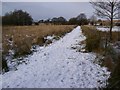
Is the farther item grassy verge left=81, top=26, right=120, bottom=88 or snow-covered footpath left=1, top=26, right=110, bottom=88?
snow-covered footpath left=1, top=26, right=110, bottom=88

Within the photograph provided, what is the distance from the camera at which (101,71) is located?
334 inches

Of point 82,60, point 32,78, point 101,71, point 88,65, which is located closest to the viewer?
point 32,78

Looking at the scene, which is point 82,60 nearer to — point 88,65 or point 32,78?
point 88,65

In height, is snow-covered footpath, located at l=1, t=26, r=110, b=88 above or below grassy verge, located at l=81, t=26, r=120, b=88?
below

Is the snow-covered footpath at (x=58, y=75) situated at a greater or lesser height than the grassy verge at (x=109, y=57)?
lesser

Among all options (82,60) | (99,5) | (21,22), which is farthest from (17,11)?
(82,60)

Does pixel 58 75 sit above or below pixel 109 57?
below

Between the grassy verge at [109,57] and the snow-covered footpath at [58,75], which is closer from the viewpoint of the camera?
the grassy verge at [109,57]

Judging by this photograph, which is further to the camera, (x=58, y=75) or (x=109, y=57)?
(x=109, y=57)

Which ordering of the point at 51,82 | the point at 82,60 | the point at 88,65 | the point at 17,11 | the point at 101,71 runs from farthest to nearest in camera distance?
the point at 17,11, the point at 82,60, the point at 88,65, the point at 101,71, the point at 51,82

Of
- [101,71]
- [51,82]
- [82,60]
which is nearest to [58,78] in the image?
[51,82]

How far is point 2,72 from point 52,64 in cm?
222

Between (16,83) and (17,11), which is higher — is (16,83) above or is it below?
below

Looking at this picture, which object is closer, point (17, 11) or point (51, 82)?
point (51, 82)
